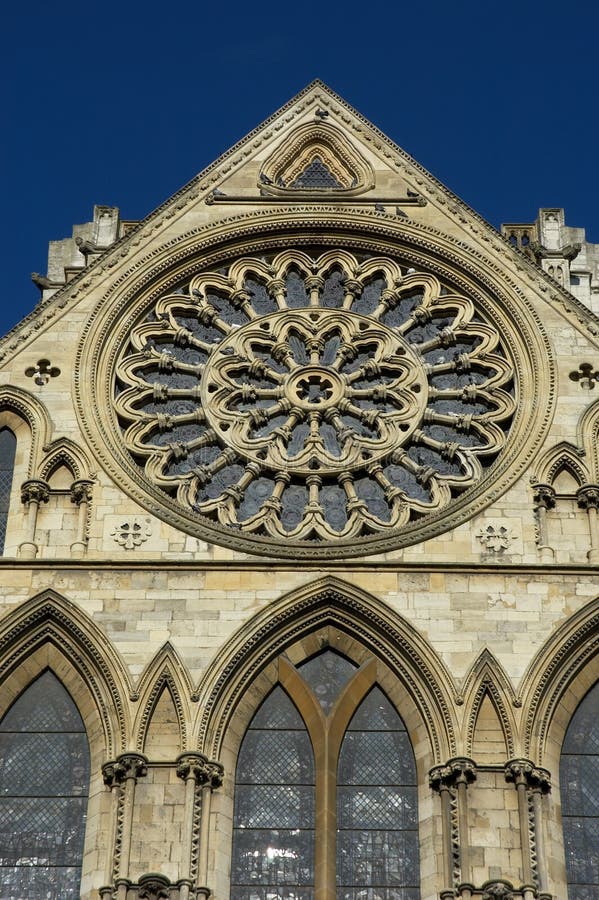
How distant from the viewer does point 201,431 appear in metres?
28.8

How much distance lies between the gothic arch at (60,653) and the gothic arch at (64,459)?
2.06 m

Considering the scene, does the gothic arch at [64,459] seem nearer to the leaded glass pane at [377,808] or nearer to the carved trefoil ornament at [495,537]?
Answer: the leaded glass pane at [377,808]

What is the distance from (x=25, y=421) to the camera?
28453 millimetres

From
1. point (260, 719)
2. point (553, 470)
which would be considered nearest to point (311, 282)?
point (553, 470)

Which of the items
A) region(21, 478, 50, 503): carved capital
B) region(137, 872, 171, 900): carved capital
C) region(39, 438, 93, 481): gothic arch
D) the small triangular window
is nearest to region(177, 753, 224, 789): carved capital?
region(137, 872, 171, 900): carved capital

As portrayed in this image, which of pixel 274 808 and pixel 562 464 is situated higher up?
pixel 562 464

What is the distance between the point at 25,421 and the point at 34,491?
4.63 feet

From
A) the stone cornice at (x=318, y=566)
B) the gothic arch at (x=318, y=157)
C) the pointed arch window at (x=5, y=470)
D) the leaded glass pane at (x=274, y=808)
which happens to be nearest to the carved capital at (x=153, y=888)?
the leaded glass pane at (x=274, y=808)

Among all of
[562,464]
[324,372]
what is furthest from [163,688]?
[562,464]

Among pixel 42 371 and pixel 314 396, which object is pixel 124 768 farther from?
pixel 314 396

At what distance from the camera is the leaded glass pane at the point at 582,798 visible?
24562mm

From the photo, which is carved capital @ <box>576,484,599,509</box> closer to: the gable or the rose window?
the gable

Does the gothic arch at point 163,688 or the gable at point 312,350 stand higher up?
the gable at point 312,350

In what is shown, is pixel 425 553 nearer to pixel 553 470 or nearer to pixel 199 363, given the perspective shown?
pixel 553 470
